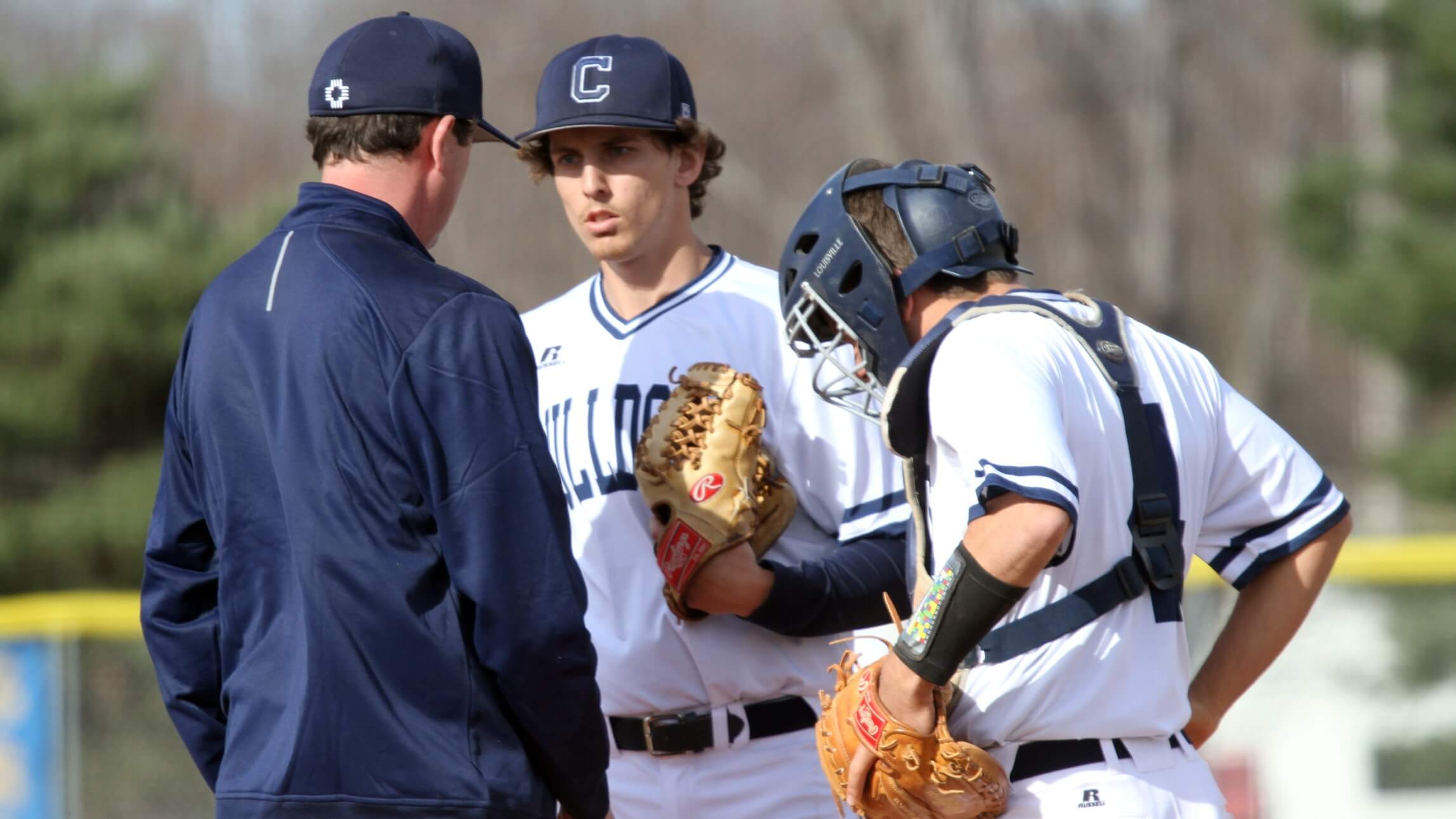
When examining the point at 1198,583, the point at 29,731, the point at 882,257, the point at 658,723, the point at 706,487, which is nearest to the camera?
the point at 882,257

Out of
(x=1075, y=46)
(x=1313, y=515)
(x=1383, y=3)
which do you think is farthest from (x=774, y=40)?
(x=1313, y=515)

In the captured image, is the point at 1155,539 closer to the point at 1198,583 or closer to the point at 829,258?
the point at 829,258

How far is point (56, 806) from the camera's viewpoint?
7.24m

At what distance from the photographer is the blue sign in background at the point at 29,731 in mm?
7168

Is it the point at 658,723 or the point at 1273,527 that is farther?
the point at 658,723

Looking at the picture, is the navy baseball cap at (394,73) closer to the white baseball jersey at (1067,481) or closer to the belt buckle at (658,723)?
the white baseball jersey at (1067,481)

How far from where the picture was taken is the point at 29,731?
7211mm

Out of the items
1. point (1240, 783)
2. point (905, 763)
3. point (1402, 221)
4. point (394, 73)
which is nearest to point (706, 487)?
point (905, 763)

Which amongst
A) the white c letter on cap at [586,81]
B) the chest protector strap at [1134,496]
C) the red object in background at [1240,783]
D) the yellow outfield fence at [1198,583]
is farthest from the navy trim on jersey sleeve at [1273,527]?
the red object in background at [1240,783]

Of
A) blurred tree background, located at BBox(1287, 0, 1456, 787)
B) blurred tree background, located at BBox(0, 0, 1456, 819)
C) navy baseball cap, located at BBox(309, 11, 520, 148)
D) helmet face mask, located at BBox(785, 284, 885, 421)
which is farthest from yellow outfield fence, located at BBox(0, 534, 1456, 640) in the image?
A: blurred tree background, located at BBox(1287, 0, 1456, 787)

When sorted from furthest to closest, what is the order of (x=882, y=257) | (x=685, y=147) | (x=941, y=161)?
(x=941, y=161), (x=685, y=147), (x=882, y=257)

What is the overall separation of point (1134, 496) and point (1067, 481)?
0.27m

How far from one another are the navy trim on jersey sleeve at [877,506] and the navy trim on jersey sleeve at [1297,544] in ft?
2.57

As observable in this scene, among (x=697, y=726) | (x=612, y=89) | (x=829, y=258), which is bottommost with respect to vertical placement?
(x=697, y=726)
